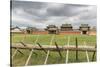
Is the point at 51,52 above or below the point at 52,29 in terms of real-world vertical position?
below

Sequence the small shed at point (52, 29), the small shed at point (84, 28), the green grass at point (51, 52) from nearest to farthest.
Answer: the green grass at point (51, 52)
the small shed at point (52, 29)
the small shed at point (84, 28)

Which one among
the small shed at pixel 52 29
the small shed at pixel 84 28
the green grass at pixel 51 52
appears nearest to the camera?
the green grass at pixel 51 52

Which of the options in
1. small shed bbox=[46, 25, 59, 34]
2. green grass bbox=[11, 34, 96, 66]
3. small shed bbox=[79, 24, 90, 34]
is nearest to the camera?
green grass bbox=[11, 34, 96, 66]

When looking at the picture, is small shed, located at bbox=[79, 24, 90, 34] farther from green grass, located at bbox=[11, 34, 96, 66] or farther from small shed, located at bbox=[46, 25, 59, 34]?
small shed, located at bbox=[46, 25, 59, 34]

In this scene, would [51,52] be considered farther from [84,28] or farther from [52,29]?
[84,28]

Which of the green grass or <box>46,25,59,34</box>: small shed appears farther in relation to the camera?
<box>46,25,59,34</box>: small shed

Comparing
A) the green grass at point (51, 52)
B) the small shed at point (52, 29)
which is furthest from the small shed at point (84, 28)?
the small shed at point (52, 29)

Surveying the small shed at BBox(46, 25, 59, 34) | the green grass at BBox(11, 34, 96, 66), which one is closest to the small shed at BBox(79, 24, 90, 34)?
the green grass at BBox(11, 34, 96, 66)

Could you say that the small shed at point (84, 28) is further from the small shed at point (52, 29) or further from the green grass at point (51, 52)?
the small shed at point (52, 29)

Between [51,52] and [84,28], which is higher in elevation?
[84,28]

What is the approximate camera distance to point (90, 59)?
8.82 ft

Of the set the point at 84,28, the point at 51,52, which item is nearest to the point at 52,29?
the point at 51,52

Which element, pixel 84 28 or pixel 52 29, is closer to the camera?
pixel 52 29

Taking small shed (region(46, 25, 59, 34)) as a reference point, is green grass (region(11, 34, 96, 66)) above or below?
below
